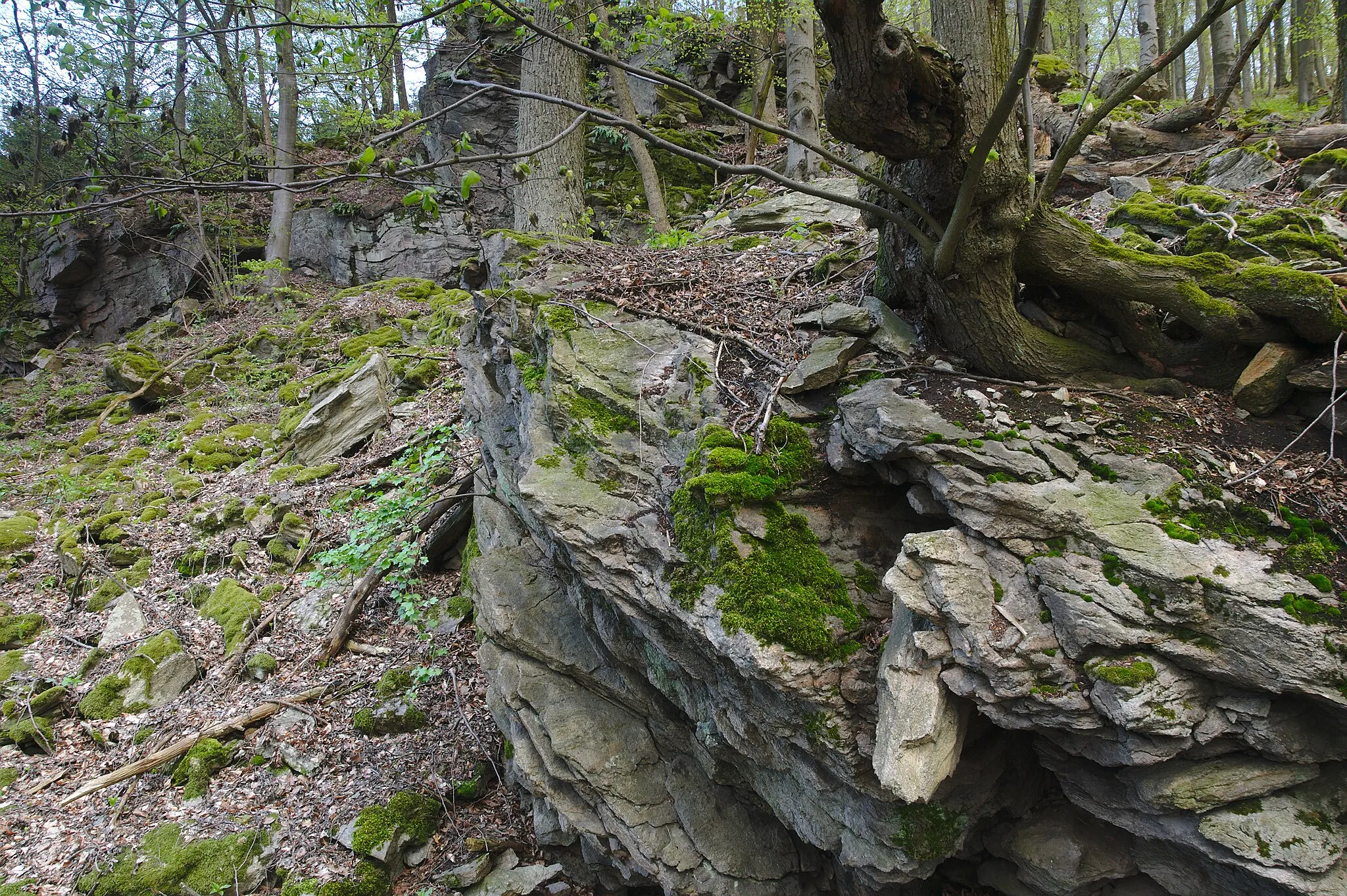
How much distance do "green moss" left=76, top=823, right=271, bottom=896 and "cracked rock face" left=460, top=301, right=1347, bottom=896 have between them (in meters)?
2.08

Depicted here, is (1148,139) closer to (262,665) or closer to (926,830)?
(926,830)

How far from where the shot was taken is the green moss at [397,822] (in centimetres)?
486

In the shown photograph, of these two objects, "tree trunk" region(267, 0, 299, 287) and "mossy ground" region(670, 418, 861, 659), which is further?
"tree trunk" region(267, 0, 299, 287)

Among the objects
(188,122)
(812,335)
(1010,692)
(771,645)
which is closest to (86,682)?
(771,645)

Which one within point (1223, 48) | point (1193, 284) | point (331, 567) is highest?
point (1223, 48)

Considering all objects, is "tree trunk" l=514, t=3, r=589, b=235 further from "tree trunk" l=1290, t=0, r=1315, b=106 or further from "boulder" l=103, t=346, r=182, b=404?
"tree trunk" l=1290, t=0, r=1315, b=106

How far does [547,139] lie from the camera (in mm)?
8898

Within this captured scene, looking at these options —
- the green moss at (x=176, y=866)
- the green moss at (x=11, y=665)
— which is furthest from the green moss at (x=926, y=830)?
the green moss at (x=11, y=665)

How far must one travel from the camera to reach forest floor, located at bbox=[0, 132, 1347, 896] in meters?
3.59

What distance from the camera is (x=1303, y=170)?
207 inches

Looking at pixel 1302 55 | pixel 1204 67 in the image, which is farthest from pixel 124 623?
pixel 1204 67

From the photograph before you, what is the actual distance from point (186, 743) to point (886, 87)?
7262 mm

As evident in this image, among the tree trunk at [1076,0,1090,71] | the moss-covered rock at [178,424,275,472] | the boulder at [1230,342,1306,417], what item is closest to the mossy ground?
the boulder at [1230,342,1306,417]

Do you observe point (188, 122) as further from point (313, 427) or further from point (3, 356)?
point (313, 427)
